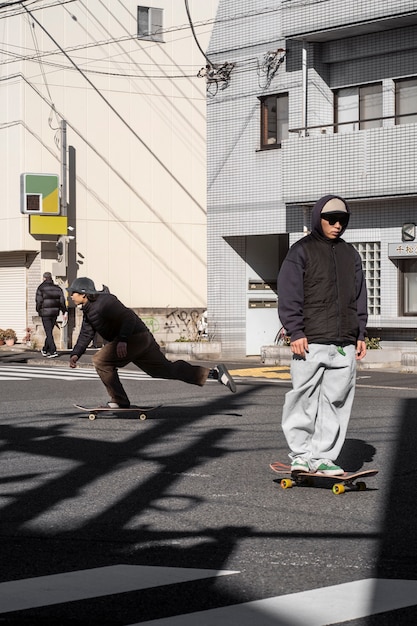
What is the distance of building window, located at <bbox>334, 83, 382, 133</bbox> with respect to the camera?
24.5m

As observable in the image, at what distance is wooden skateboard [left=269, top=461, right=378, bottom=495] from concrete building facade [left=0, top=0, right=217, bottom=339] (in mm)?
23947

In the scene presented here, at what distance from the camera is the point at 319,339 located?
26.6 ft

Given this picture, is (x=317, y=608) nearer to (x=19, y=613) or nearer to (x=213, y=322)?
(x=19, y=613)

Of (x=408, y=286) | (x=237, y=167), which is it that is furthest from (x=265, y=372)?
(x=237, y=167)

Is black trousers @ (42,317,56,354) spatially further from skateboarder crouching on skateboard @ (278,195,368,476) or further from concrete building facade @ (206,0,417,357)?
skateboarder crouching on skateboard @ (278,195,368,476)

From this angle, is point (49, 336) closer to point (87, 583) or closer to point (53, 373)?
point (53, 373)

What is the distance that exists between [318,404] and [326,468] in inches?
17.6

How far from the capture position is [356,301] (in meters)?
8.34

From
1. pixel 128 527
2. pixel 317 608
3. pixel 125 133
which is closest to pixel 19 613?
pixel 317 608

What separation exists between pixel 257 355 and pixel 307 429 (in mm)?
19757

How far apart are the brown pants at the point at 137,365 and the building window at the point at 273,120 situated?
44.5ft

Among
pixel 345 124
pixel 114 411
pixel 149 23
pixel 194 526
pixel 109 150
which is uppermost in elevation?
pixel 149 23

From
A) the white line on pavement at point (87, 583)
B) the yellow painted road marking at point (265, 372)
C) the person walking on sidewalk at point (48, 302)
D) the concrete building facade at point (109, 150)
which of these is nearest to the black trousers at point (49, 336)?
the person walking on sidewalk at point (48, 302)

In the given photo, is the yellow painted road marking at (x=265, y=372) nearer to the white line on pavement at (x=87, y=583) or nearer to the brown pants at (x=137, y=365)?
the brown pants at (x=137, y=365)
